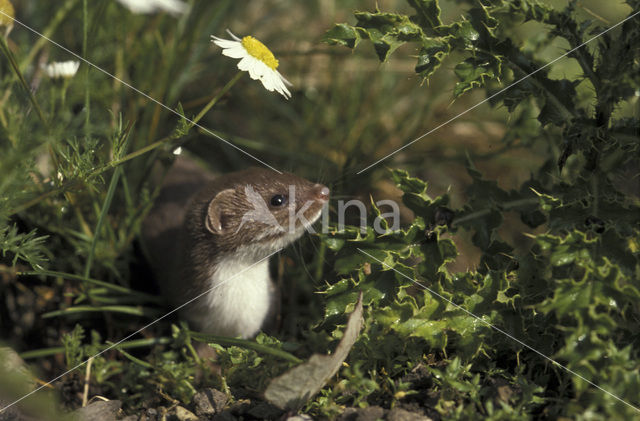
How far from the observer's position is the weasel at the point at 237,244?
11.2 ft

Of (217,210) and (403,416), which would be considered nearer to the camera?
(403,416)

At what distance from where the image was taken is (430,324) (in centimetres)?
261

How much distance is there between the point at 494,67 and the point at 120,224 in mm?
2456

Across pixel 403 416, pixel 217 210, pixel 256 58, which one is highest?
pixel 256 58

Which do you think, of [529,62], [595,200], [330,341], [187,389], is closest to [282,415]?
[330,341]

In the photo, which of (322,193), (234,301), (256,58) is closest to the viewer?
(256,58)

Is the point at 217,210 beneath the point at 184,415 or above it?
above

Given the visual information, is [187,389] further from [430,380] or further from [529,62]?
[529,62]

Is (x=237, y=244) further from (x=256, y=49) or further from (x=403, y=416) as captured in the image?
(x=403, y=416)

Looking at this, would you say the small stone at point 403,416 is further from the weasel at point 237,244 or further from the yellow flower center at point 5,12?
the yellow flower center at point 5,12

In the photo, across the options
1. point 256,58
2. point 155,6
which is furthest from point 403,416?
point 155,6

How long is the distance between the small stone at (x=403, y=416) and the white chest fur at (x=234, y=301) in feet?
4.59

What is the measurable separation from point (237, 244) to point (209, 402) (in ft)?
3.34

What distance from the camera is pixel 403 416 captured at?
2.38 meters
